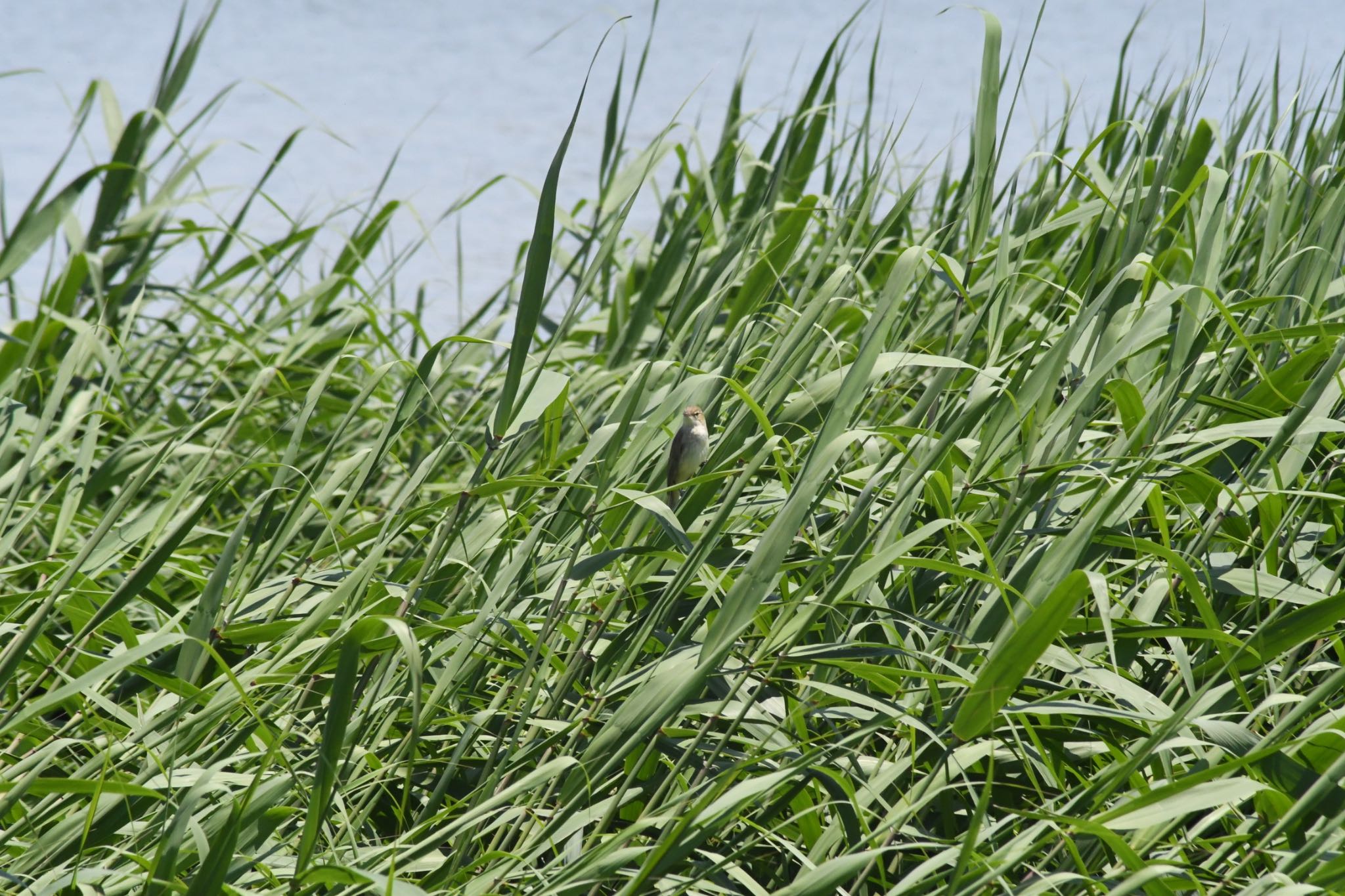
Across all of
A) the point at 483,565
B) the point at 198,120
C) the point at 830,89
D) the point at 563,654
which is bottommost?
the point at 563,654

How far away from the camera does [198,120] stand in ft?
6.58

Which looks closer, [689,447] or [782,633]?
[782,633]

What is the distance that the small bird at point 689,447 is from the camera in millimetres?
→ 1409

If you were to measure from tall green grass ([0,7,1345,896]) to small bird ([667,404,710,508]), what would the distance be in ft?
0.12

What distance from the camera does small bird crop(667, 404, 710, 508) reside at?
1.41 meters

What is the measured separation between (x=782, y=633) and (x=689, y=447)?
0.55 metres

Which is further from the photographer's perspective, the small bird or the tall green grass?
the small bird

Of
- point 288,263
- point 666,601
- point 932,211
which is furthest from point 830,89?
point 666,601

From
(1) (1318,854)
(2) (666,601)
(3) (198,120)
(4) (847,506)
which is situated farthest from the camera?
(3) (198,120)

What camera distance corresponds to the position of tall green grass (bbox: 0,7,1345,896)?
2.97ft

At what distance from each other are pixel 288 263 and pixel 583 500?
1.29 metres

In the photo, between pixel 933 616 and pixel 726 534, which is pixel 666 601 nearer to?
pixel 726 534

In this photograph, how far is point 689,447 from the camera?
4.79 ft

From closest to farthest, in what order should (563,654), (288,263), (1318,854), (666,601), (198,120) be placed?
(1318,854) < (666,601) < (563,654) < (198,120) < (288,263)
